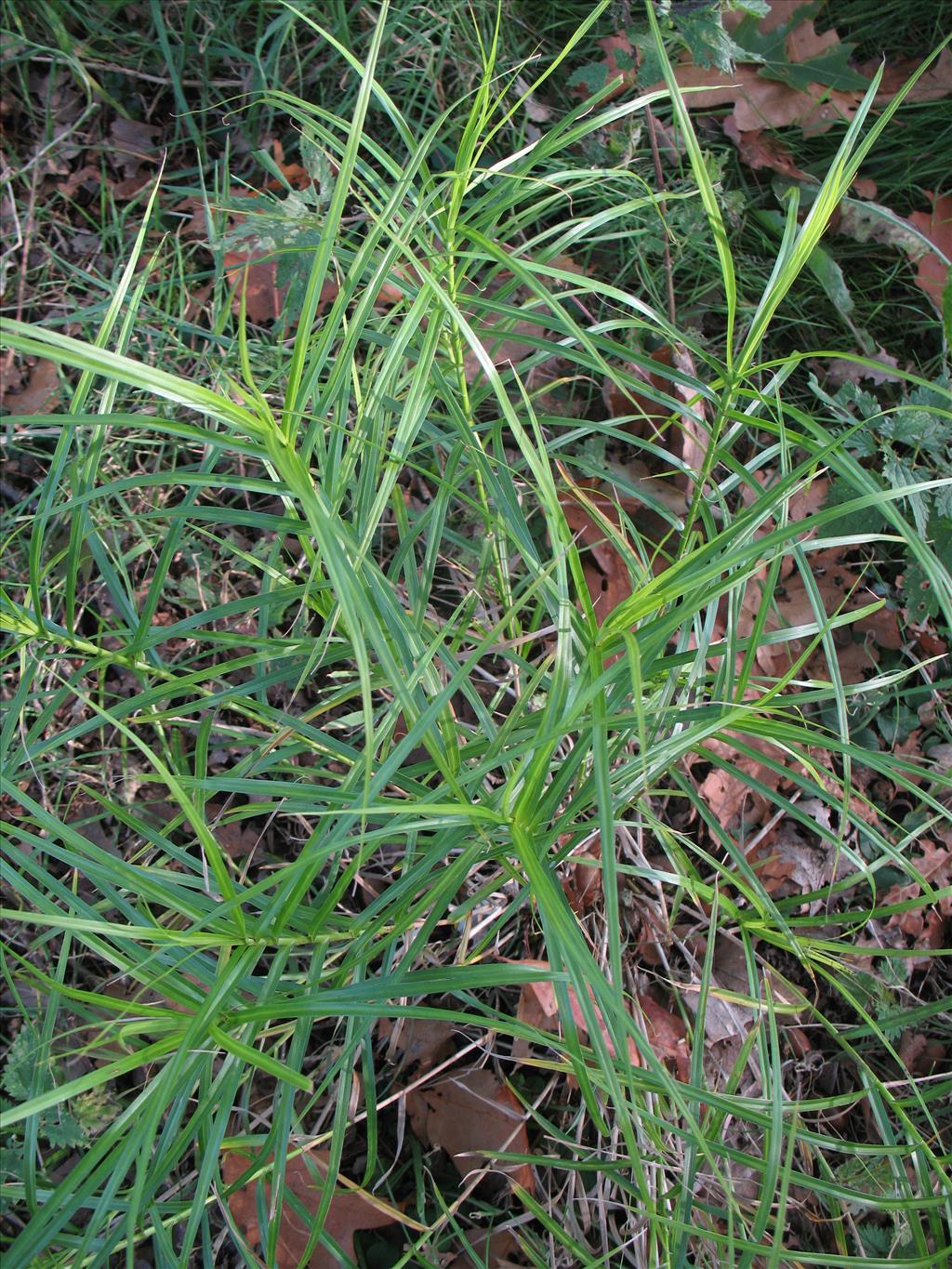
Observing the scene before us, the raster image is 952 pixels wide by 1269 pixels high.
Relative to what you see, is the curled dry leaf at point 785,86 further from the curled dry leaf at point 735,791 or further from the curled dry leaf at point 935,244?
the curled dry leaf at point 735,791

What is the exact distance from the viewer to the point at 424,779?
1.30 metres

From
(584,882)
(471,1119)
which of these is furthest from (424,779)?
(471,1119)

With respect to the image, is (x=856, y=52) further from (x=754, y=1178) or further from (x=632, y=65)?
(x=754, y=1178)

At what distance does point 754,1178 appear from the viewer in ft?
4.51

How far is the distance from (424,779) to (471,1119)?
0.49 meters

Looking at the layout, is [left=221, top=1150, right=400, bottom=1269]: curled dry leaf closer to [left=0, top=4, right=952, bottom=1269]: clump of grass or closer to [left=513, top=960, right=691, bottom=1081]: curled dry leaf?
[left=0, top=4, right=952, bottom=1269]: clump of grass

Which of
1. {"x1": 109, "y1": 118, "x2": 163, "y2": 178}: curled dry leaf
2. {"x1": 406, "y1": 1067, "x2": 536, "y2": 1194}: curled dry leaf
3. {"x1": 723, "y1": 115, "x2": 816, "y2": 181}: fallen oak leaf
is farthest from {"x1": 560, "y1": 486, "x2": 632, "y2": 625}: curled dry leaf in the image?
{"x1": 109, "y1": 118, "x2": 163, "y2": 178}: curled dry leaf

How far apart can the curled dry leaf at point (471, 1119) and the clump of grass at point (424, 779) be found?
0.14 ft

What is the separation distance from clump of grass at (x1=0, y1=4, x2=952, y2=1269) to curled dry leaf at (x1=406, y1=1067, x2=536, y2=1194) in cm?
4

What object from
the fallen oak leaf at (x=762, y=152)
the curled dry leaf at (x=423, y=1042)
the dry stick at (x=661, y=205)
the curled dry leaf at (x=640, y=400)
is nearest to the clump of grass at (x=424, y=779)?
the curled dry leaf at (x=423, y=1042)

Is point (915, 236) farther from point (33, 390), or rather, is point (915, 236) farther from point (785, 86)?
point (33, 390)

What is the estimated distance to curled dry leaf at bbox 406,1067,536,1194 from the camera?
1306 mm

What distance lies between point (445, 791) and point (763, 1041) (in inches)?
18.6

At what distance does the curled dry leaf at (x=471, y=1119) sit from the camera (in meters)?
1.31
